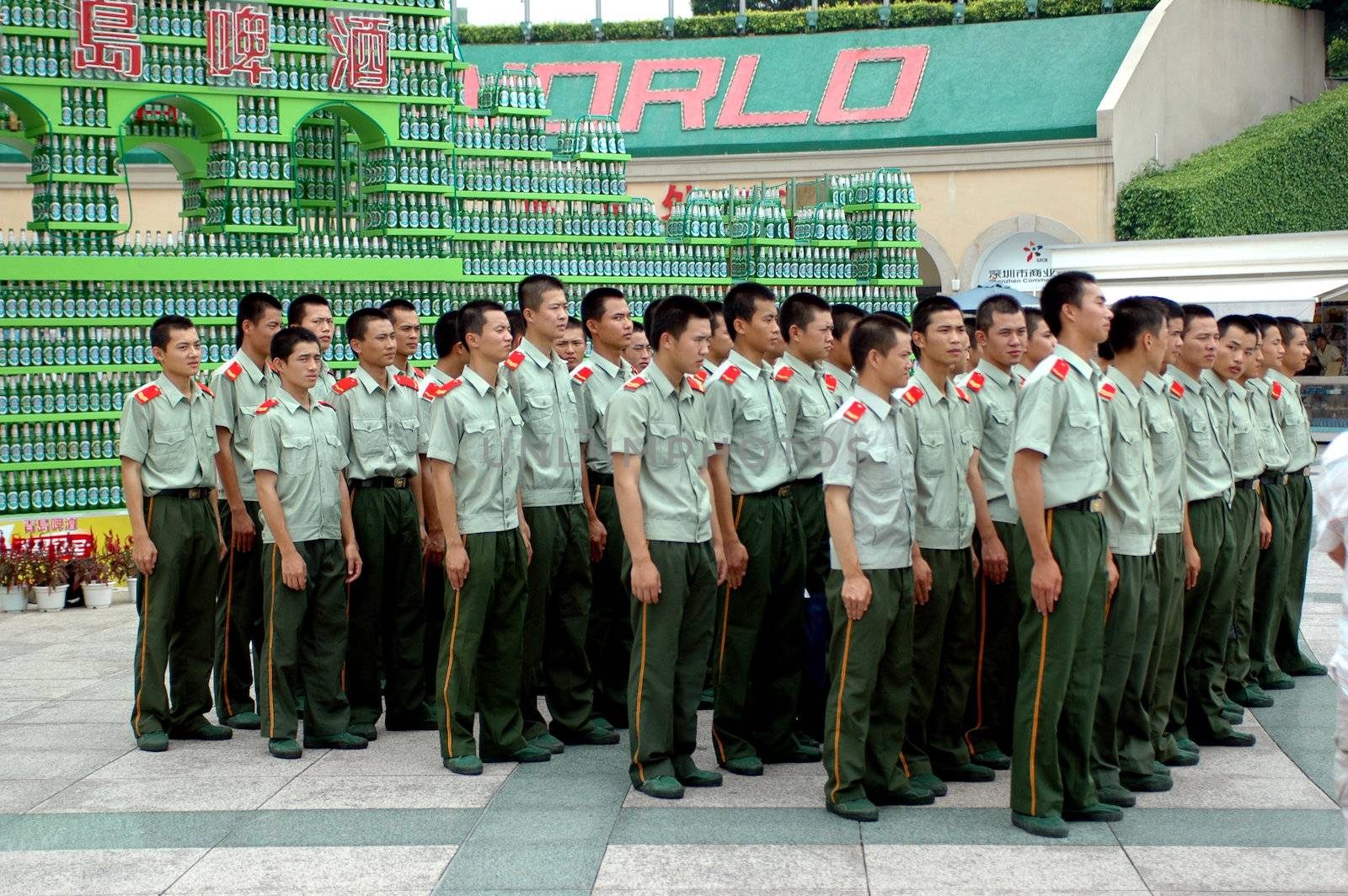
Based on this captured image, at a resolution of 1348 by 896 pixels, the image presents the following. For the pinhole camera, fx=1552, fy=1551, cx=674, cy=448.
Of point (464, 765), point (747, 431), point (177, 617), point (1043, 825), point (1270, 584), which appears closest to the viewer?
point (1043, 825)

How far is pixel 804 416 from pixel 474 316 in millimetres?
1343

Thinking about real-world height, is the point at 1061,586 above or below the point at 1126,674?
above

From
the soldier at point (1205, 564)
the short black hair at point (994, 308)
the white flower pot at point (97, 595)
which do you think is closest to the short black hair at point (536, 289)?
the short black hair at point (994, 308)

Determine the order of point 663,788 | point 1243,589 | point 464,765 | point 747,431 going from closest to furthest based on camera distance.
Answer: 1. point 663,788
2. point 464,765
3. point 747,431
4. point 1243,589

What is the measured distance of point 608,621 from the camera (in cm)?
670

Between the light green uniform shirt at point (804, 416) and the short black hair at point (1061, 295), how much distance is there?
3.86ft

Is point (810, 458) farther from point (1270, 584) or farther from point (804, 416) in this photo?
point (1270, 584)

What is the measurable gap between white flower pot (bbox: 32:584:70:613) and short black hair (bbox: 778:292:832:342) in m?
5.80

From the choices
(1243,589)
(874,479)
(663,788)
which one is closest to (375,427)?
(663,788)

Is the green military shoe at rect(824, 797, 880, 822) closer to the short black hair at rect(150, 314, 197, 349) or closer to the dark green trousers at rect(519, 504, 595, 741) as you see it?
the dark green trousers at rect(519, 504, 595, 741)

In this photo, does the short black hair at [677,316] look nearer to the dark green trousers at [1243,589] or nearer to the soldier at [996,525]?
the soldier at [996,525]

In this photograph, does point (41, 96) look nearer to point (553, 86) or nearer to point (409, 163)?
point (409, 163)

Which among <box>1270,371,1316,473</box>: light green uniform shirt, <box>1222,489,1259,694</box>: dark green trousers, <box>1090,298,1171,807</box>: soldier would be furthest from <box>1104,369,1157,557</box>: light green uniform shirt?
<box>1270,371,1316,473</box>: light green uniform shirt

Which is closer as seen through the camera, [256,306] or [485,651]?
[485,651]
